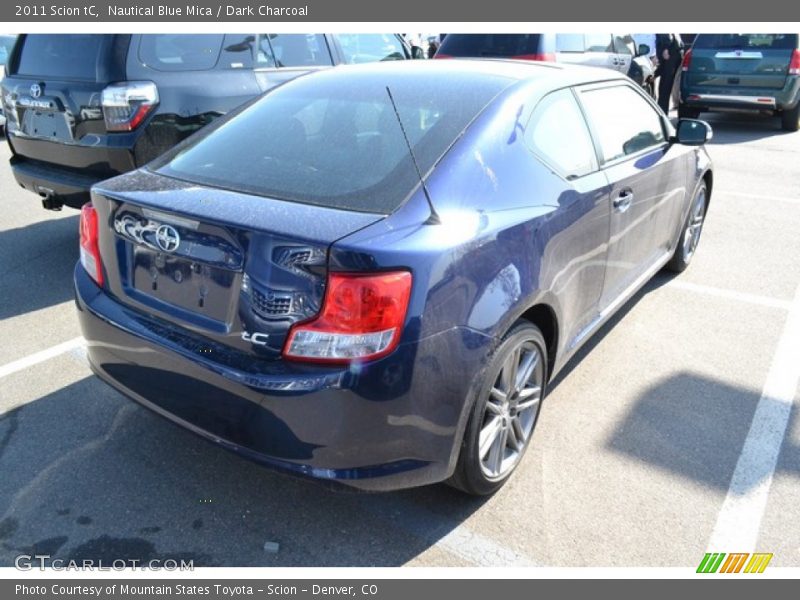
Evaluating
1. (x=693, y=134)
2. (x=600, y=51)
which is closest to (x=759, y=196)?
(x=600, y=51)

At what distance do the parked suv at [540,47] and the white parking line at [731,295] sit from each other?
13.8 feet

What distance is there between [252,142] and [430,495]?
1632 mm

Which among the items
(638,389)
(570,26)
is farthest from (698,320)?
(570,26)

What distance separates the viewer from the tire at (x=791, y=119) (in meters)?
11.5

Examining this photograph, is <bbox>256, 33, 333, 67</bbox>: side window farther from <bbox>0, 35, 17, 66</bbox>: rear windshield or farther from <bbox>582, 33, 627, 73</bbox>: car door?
<bbox>0, 35, 17, 66</bbox>: rear windshield

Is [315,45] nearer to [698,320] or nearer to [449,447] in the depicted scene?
[698,320]

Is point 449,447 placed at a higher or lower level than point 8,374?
higher

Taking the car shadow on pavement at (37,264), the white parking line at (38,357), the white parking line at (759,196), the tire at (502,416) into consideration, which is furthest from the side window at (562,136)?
the white parking line at (759,196)

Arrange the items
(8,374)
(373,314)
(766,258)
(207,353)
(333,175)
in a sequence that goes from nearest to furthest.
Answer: (373,314) < (207,353) < (333,175) < (8,374) < (766,258)

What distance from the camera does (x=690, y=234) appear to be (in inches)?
199

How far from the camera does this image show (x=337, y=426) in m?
2.06

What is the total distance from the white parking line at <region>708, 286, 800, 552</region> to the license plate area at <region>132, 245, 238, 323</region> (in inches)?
78.7

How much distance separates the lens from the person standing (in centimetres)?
1175

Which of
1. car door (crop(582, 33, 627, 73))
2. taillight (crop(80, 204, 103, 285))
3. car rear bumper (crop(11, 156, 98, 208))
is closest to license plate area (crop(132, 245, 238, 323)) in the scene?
taillight (crop(80, 204, 103, 285))
